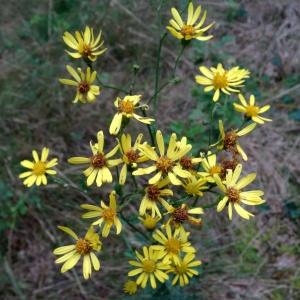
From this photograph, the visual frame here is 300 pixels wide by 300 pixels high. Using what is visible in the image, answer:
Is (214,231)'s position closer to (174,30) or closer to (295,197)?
(295,197)

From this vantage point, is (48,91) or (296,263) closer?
(296,263)

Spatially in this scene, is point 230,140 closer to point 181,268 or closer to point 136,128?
point 181,268

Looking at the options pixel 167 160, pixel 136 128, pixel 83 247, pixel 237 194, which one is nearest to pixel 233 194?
pixel 237 194

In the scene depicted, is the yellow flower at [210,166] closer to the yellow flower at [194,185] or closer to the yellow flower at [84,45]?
the yellow flower at [194,185]

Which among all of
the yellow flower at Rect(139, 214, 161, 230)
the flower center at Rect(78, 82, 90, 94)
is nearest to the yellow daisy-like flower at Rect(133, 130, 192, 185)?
the yellow flower at Rect(139, 214, 161, 230)

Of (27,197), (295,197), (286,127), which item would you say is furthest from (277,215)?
(27,197)

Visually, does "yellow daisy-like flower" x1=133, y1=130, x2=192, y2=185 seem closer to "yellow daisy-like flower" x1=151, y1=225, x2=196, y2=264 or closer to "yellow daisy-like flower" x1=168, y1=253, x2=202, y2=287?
"yellow daisy-like flower" x1=151, y1=225, x2=196, y2=264

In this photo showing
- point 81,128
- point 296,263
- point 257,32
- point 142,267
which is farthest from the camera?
point 257,32
